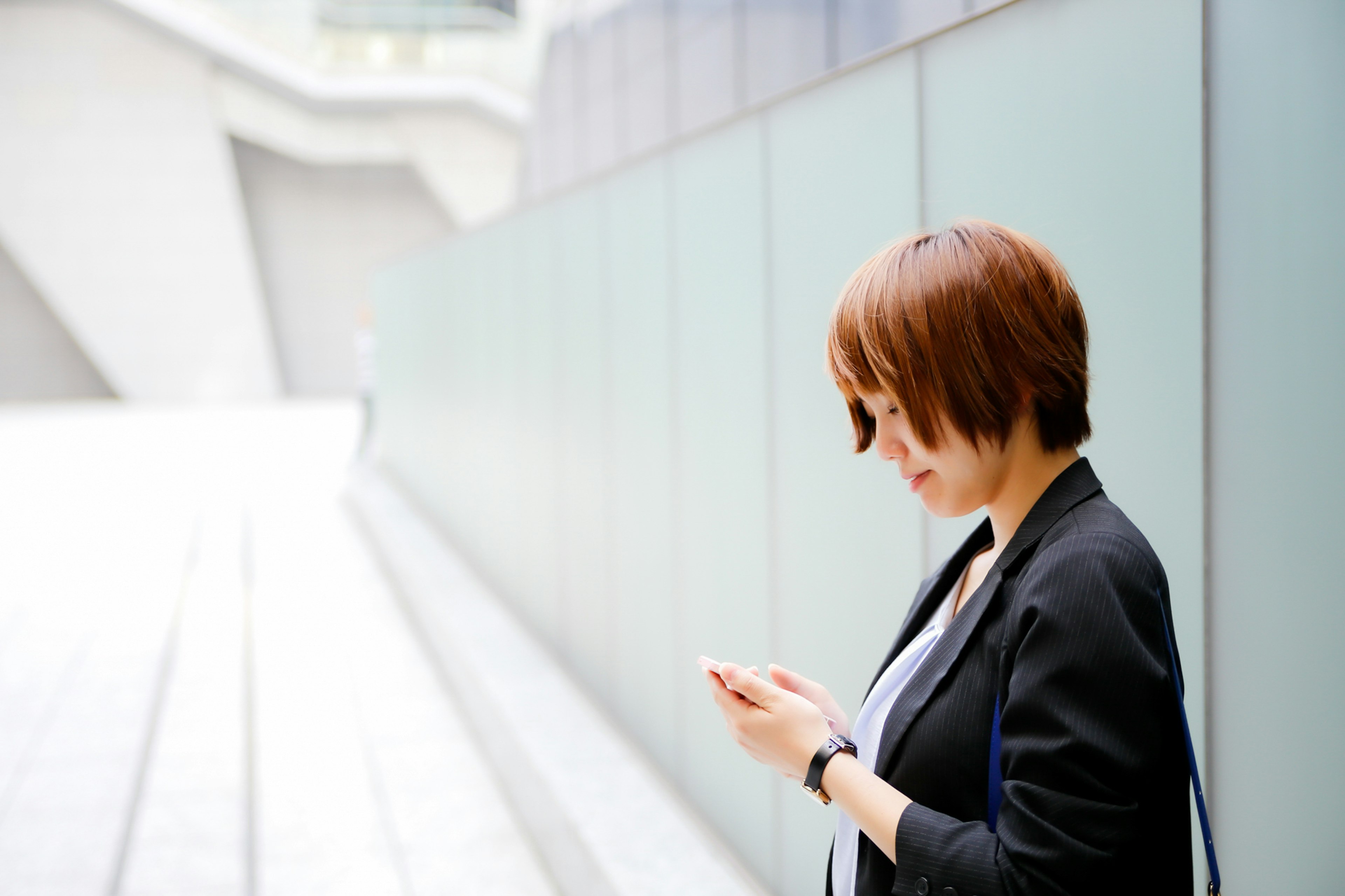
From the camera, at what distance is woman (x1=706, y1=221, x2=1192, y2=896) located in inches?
38.0

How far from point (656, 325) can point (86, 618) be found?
489cm

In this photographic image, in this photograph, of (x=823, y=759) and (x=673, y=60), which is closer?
(x=823, y=759)

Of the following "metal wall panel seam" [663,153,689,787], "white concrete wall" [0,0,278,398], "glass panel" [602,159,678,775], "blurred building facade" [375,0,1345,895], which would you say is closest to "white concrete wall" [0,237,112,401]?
"white concrete wall" [0,0,278,398]

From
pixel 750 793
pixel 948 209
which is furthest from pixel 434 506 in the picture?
pixel 948 209

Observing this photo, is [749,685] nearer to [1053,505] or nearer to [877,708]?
[877,708]

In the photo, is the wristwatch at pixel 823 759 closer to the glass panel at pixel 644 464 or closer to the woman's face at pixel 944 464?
the woman's face at pixel 944 464

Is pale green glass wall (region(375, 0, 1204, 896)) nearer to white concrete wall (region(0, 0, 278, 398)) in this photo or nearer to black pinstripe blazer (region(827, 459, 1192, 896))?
black pinstripe blazer (region(827, 459, 1192, 896))

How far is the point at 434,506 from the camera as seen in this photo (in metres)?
8.57

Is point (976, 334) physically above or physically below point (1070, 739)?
above

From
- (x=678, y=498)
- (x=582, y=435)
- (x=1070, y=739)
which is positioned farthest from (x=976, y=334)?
(x=582, y=435)

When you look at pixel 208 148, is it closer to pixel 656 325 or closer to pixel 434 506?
pixel 434 506

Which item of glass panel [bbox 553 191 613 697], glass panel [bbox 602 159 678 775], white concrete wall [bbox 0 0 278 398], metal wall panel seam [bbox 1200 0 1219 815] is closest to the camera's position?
metal wall panel seam [bbox 1200 0 1219 815]

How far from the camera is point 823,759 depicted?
46.6 inches

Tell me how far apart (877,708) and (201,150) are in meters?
23.6
